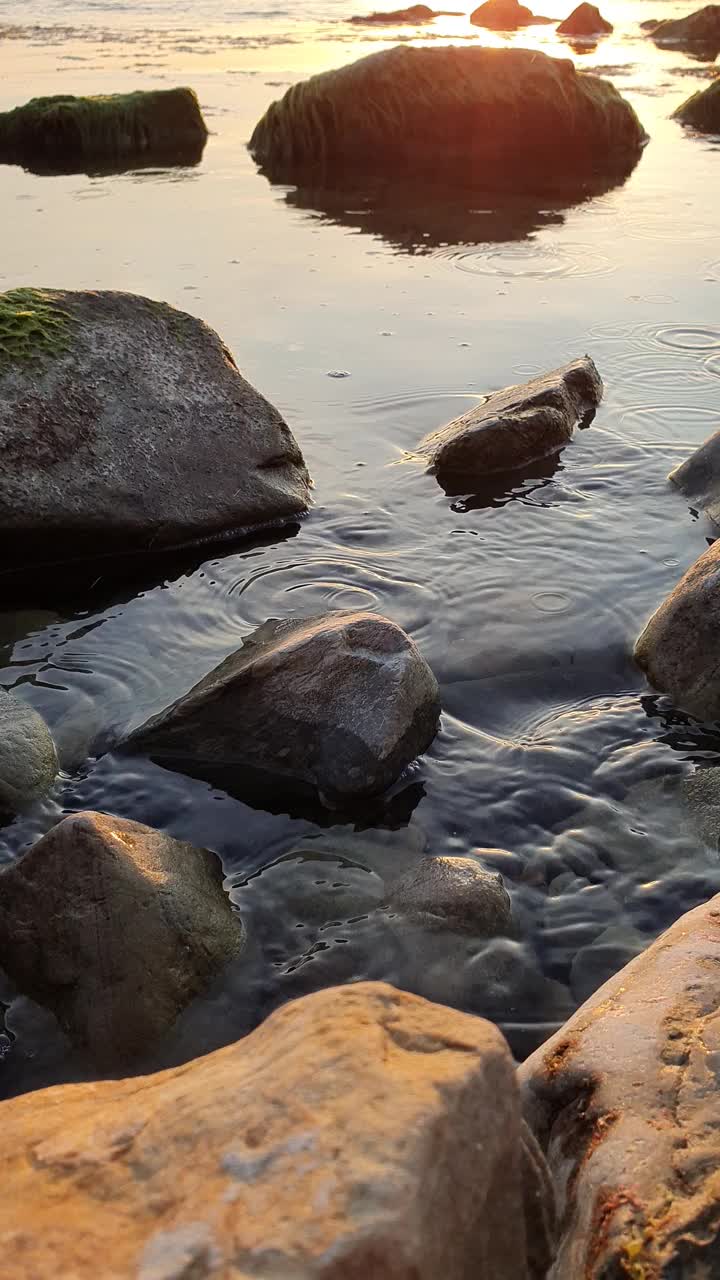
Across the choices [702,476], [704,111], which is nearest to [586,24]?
[704,111]

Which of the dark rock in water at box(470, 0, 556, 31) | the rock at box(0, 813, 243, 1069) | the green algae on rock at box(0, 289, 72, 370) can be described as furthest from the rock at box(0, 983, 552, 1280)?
the dark rock in water at box(470, 0, 556, 31)

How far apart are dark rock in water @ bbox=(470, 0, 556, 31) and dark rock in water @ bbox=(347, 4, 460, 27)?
52.7 inches

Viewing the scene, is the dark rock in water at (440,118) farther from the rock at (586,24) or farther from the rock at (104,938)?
the rock at (586,24)

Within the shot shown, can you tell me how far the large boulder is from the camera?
2859 centimetres

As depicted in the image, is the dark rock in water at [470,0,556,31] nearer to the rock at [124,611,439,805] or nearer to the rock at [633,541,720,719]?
the rock at [633,541,720,719]

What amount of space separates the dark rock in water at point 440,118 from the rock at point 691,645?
10.2m

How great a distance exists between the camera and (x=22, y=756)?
3684 mm

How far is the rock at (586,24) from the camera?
2859cm

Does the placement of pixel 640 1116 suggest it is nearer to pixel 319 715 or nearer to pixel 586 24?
pixel 319 715

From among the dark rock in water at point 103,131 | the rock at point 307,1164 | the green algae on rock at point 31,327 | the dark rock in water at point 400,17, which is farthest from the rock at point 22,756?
the dark rock in water at point 400,17

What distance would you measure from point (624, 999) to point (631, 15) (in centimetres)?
3601

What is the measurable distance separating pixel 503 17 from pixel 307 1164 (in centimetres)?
3453

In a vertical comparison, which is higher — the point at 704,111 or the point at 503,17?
the point at 503,17

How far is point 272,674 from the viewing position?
12.5ft
